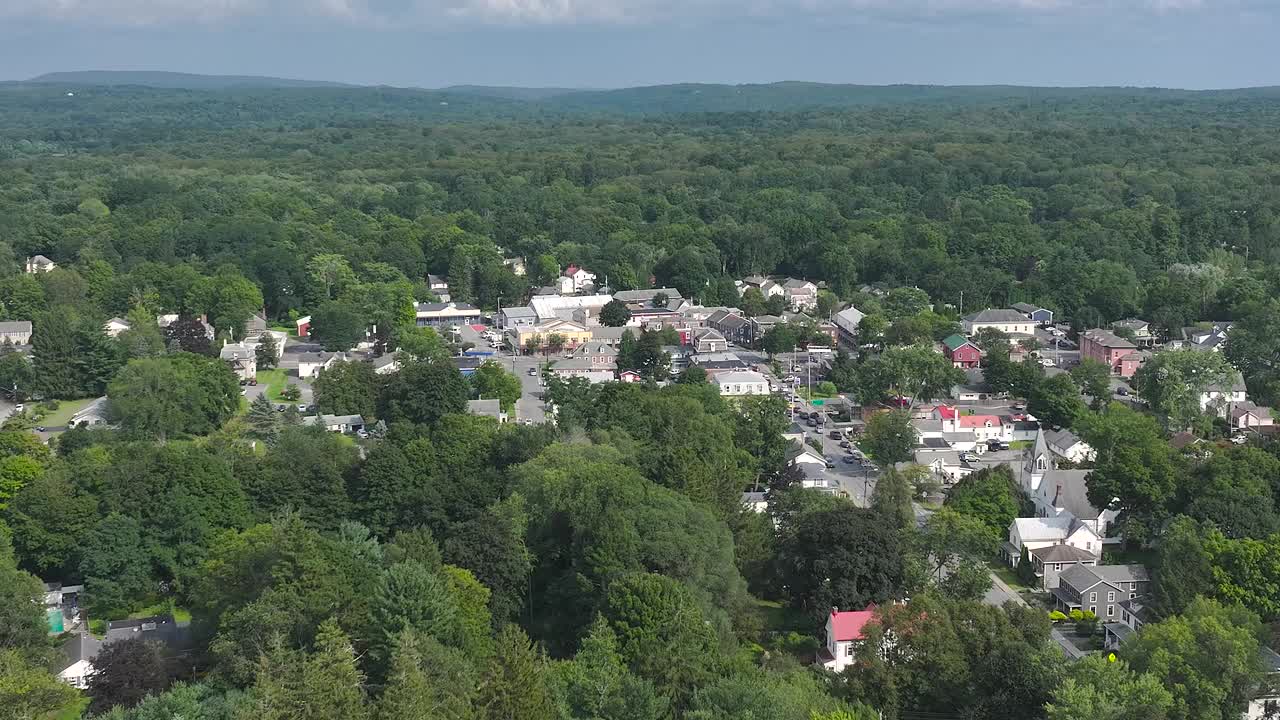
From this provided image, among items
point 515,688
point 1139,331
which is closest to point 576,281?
point 1139,331

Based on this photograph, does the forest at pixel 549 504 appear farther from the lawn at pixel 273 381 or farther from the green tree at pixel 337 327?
the lawn at pixel 273 381

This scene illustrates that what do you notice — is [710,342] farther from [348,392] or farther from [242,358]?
[242,358]

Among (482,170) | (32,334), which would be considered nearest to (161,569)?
(32,334)

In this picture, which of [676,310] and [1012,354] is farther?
[676,310]

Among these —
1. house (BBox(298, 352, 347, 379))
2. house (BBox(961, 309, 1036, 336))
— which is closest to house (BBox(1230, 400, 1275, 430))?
house (BBox(961, 309, 1036, 336))

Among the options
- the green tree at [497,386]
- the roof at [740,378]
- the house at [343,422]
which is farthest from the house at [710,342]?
the house at [343,422]

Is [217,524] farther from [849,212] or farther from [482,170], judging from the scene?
[482,170]

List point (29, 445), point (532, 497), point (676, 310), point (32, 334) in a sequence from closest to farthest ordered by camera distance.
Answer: point (532, 497)
point (29, 445)
point (32, 334)
point (676, 310)
